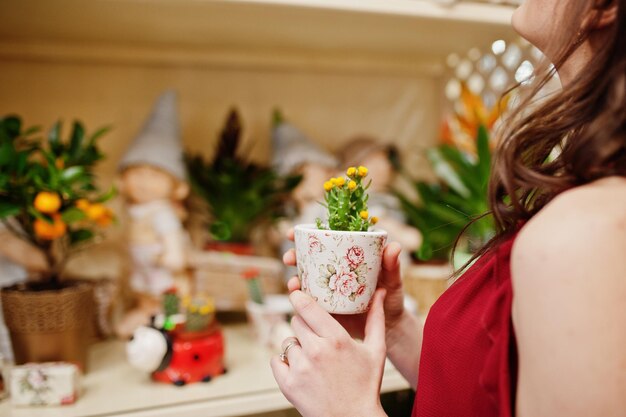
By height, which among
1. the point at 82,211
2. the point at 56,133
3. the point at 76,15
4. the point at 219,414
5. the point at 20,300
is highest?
the point at 76,15

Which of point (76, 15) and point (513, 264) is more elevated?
point (76, 15)

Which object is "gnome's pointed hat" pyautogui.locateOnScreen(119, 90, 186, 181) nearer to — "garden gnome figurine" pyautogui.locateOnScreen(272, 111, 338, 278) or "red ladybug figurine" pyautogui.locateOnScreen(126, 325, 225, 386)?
"garden gnome figurine" pyautogui.locateOnScreen(272, 111, 338, 278)

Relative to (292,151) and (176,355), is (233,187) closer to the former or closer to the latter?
Result: (292,151)

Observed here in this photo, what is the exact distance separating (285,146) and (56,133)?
0.42 m

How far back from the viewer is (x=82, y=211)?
780 mm

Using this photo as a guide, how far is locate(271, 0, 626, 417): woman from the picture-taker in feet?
1.11

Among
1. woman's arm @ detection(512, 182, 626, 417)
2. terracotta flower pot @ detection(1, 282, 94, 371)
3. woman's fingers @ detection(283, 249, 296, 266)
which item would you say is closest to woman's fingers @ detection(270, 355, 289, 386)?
woman's fingers @ detection(283, 249, 296, 266)

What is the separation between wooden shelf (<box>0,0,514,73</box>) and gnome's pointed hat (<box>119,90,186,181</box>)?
13 cm

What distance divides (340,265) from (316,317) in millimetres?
54

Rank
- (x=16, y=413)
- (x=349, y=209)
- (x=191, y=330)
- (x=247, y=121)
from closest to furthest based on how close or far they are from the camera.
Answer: (x=349, y=209) → (x=16, y=413) → (x=191, y=330) → (x=247, y=121)

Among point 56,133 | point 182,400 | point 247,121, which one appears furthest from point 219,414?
point 247,121

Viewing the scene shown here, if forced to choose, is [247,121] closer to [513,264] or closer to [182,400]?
[182,400]

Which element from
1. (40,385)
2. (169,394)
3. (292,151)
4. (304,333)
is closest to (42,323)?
(40,385)

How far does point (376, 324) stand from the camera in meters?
0.52
